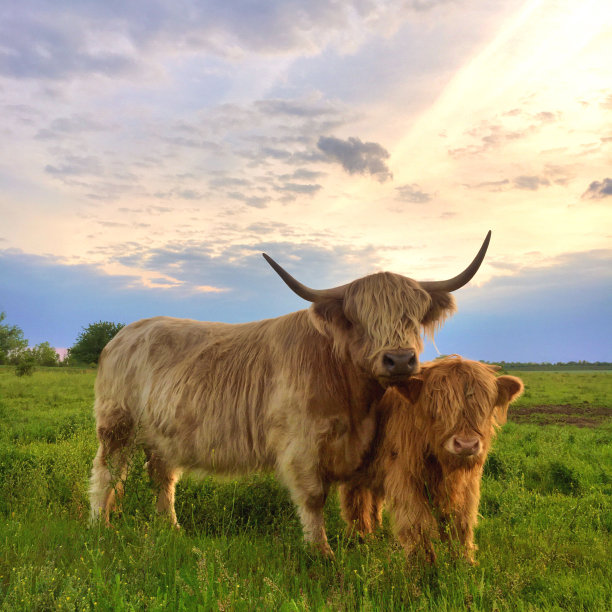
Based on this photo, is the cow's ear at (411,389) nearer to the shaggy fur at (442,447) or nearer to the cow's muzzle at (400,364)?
the shaggy fur at (442,447)

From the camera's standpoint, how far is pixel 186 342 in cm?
567

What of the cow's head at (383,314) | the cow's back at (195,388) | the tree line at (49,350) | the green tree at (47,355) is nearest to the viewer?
the cow's head at (383,314)

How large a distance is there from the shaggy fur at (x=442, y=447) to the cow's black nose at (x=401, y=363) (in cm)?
24

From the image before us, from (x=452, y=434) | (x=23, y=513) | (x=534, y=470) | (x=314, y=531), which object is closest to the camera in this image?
(x=452, y=434)

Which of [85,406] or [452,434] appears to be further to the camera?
[85,406]

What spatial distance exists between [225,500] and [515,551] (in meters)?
2.99

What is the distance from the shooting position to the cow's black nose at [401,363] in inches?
146

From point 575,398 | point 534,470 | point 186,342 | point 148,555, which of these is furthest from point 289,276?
point 575,398

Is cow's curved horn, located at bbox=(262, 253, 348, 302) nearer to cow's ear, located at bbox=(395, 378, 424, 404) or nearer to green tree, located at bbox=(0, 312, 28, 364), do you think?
cow's ear, located at bbox=(395, 378, 424, 404)

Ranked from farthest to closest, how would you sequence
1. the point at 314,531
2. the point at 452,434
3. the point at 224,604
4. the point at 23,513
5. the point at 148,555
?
the point at 23,513 < the point at 314,531 < the point at 452,434 < the point at 148,555 < the point at 224,604

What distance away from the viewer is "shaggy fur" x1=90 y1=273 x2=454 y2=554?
4207mm

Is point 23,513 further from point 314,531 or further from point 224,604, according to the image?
point 224,604

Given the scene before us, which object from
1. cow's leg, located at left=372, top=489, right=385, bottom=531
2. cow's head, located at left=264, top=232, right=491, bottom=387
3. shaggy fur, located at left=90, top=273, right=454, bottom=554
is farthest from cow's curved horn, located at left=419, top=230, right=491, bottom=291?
cow's leg, located at left=372, top=489, right=385, bottom=531

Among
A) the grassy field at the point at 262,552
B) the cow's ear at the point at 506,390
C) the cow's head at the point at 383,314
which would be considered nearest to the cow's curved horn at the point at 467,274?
the cow's head at the point at 383,314
